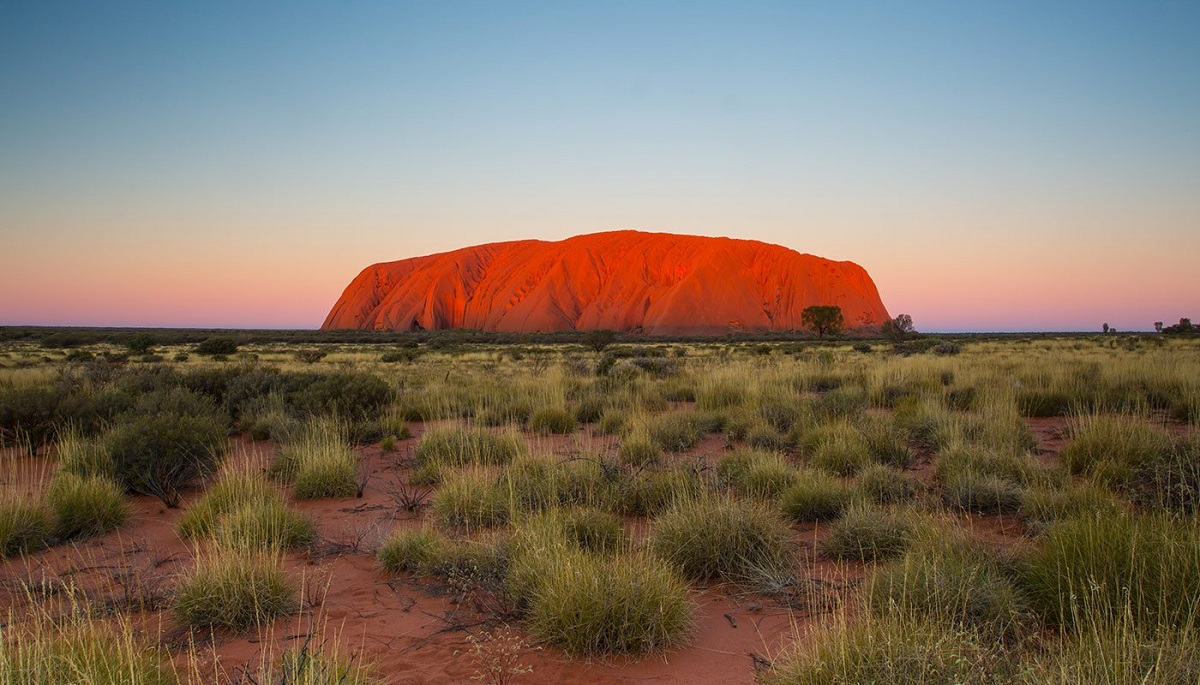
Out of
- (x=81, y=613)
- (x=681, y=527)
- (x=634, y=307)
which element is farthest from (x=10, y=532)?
(x=634, y=307)

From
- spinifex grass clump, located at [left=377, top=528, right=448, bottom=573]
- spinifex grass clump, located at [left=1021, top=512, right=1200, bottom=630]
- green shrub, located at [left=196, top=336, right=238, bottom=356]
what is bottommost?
spinifex grass clump, located at [left=377, top=528, right=448, bottom=573]

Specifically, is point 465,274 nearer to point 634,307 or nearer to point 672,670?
point 634,307

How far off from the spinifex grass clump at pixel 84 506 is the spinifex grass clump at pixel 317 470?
1426 millimetres

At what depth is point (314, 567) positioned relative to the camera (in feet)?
14.4

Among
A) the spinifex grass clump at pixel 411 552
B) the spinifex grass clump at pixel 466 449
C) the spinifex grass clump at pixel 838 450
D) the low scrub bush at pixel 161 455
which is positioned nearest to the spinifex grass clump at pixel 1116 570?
Answer: the spinifex grass clump at pixel 838 450

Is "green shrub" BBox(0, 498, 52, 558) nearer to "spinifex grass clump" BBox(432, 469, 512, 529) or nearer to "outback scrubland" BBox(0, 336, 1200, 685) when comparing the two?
"outback scrubland" BBox(0, 336, 1200, 685)

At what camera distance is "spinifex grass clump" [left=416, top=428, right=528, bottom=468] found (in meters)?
6.97

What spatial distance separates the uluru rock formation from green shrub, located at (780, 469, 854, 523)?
70.0 metres

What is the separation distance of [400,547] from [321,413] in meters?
5.86

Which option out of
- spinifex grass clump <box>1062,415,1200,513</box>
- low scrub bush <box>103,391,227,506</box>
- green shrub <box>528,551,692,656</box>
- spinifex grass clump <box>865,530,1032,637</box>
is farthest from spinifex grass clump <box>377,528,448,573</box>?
spinifex grass clump <box>1062,415,1200,513</box>

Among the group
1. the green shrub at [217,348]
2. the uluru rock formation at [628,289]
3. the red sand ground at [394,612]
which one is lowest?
the red sand ground at [394,612]

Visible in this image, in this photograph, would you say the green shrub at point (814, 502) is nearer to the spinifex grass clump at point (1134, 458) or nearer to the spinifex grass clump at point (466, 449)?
the spinifex grass clump at point (1134, 458)

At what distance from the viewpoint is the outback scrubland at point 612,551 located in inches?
104

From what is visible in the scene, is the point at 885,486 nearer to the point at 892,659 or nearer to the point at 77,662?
the point at 892,659
